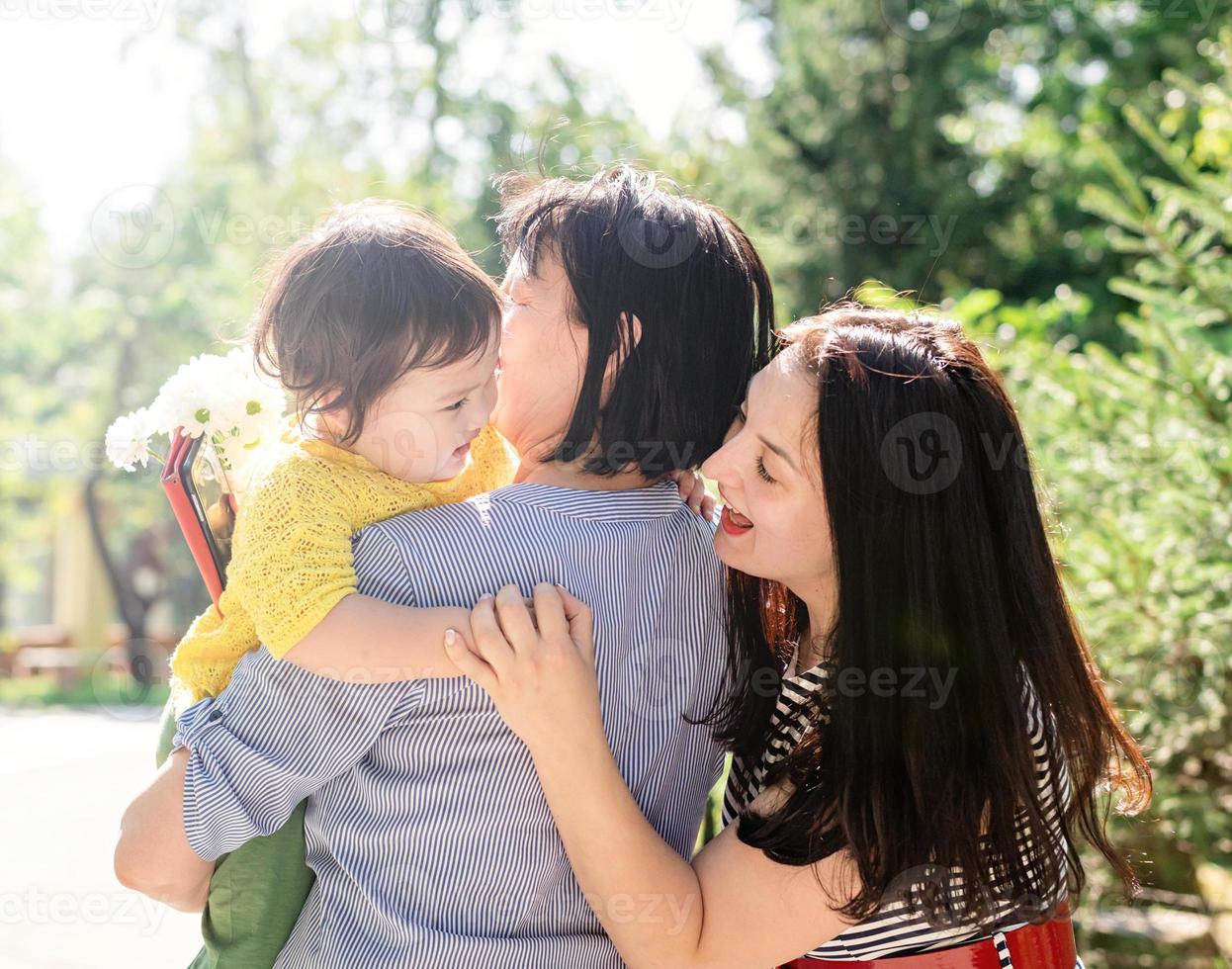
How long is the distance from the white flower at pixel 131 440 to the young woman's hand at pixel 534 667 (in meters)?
0.77

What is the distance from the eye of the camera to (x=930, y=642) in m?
1.59

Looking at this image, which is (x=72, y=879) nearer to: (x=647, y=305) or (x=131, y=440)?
(x=131, y=440)

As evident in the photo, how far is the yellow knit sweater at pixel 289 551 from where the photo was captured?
1519 millimetres

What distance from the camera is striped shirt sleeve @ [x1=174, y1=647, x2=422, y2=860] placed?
147 cm

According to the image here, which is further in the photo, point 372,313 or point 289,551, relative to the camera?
point 372,313

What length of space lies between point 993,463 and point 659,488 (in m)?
0.47

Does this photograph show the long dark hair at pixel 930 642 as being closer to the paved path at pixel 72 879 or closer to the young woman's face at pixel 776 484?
the young woman's face at pixel 776 484

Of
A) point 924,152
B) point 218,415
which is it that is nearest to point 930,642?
point 218,415

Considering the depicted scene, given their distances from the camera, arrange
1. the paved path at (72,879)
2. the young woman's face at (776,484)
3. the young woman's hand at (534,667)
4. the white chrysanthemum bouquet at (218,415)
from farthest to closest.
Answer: the paved path at (72,879) < the white chrysanthemum bouquet at (218,415) < the young woman's face at (776,484) < the young woman's hand at (534,667)

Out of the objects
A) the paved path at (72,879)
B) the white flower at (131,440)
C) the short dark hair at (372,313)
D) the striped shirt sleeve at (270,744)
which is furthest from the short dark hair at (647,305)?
the paved path at (72,879)

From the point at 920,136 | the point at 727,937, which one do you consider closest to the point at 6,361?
the point at 920,136

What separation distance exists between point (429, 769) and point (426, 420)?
20.4 inches

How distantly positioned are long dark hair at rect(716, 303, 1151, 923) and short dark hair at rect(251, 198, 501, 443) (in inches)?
19.5

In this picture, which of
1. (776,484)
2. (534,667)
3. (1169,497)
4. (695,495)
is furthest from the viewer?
(1169,497)
